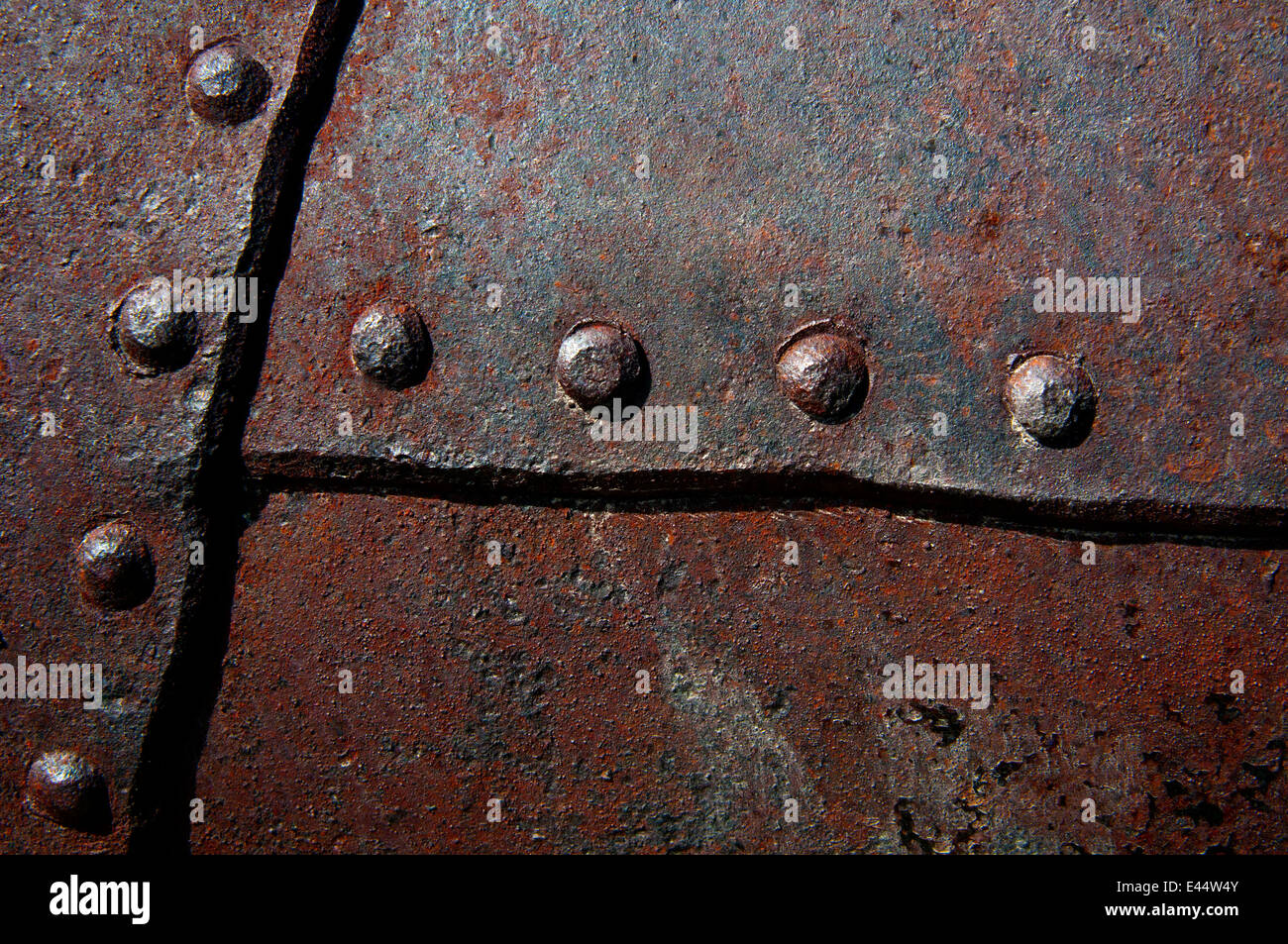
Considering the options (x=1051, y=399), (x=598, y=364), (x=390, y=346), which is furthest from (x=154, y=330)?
(x=1051, y=399)

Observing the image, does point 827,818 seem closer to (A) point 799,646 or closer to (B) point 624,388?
(A) point 799,646

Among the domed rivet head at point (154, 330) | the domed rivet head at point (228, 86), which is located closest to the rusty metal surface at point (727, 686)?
the domed rivet head at point (154, 330)

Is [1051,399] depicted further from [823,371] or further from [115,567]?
[115,567]

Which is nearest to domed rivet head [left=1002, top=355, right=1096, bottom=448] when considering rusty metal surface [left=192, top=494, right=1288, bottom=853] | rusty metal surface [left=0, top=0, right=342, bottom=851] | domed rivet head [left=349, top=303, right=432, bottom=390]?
rusty metal surface [left=192, top=494, right=1288, bottom=853]

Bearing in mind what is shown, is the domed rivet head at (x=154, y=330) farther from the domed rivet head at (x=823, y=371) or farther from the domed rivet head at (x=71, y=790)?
the domed rivet head at (x=823, y=371)

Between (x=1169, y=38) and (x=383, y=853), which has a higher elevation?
(x=1169, y=38)

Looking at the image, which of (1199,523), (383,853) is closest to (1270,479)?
(1199,523)
